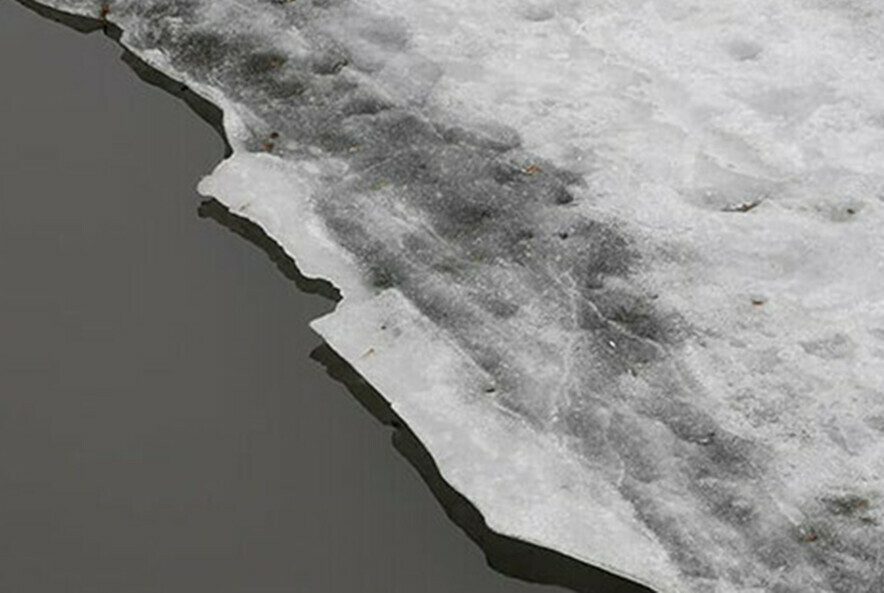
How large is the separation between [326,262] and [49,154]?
1.00 meters

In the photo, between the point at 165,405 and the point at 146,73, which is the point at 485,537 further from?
the point at 146,73

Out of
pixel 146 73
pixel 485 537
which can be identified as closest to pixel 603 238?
pixel 485 537

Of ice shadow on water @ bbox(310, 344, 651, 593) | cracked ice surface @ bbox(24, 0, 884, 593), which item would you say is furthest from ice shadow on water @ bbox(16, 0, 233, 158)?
ice shadow on water @ bbox(310, 344, 651, 593)

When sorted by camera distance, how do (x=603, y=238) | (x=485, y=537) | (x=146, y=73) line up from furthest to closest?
(x=146, y=73) < (x=603, y=238) < (x=485, y=537)

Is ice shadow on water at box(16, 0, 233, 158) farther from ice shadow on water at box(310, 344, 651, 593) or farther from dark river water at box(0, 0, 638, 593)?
ice shadow on water at box(310, 344, 651, 593)

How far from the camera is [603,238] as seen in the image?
4.29 metres

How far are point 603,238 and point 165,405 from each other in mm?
1273

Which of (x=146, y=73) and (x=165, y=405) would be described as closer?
(x=165, y=405)

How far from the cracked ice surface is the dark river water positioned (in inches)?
4.7

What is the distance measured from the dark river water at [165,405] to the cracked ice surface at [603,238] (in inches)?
4.7

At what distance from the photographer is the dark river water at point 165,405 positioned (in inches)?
142

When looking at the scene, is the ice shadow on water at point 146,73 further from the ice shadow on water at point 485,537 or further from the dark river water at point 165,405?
the ice shadow on water at point 485,537

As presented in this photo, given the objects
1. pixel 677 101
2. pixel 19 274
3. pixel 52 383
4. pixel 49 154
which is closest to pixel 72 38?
pixel 49 154

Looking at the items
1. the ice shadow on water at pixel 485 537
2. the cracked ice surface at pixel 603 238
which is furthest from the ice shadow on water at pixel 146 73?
the ice shadow on water at pixel 485 537
